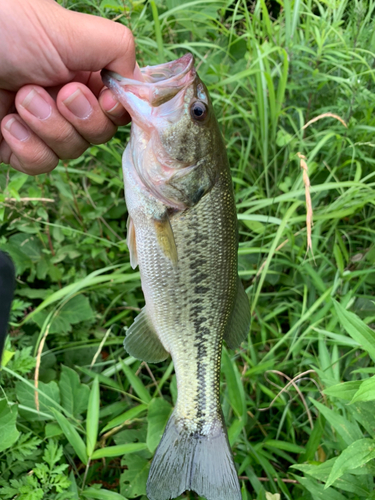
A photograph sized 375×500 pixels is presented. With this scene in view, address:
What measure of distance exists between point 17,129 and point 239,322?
4.67 feet

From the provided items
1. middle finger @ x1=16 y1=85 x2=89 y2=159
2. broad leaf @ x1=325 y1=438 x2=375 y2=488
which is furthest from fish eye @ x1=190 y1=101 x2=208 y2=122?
broad leaf @ x1=325 y1=438 x2=375 y2=488

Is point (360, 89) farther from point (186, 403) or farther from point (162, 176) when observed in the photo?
point (186, 403)

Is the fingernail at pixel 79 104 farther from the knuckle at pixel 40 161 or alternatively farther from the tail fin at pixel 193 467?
the tail fin at pixel 193 467

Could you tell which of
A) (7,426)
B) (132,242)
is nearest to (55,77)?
(132,242)

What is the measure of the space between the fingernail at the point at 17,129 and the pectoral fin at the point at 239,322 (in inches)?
49.3

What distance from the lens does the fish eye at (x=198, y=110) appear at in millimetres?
1522

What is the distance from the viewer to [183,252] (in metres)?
1.62

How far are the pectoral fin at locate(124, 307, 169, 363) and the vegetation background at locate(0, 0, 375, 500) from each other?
39 centimetres

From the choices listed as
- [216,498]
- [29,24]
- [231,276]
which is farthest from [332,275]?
[29,24]

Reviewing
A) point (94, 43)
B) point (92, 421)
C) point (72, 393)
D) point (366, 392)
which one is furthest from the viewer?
point (72, 393)

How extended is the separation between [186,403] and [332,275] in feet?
5.15

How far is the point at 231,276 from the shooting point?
172 centimetres

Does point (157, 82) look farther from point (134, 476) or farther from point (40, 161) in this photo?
point (134, 476)

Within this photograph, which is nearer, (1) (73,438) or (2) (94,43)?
(2) (94,43)
